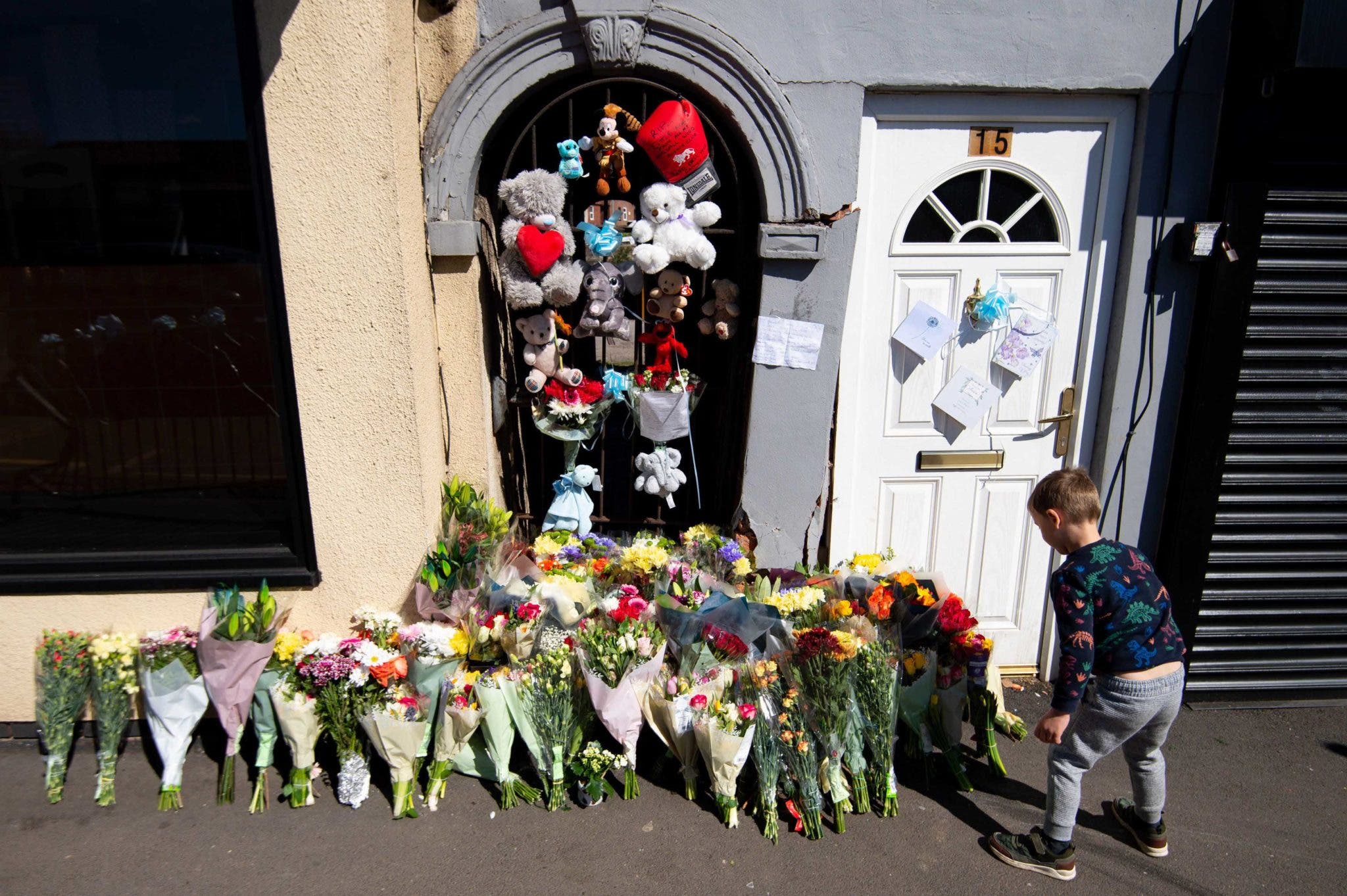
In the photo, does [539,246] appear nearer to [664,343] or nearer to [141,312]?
[664,343]

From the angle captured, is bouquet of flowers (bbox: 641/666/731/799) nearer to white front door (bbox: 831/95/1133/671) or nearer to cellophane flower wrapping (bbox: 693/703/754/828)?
cellophane flower wrapping (bbox: 693/703/754/828)

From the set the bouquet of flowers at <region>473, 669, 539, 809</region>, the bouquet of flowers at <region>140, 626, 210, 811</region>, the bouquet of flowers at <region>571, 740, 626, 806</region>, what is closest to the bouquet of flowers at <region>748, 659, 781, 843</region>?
the bouquet of flowers at <region>571, 740, 626, 806</region>

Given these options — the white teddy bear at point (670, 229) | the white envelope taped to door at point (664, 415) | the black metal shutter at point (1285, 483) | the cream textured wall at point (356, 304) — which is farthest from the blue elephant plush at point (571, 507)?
the black metal shutter at point (1285, 483)

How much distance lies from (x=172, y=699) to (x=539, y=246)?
2334 mm

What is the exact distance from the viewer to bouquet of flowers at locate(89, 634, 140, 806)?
10.7 feet

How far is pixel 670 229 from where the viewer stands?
3.65 m

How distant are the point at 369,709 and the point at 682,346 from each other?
6.65 ft

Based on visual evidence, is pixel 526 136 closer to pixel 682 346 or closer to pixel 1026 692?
pixel 682 346

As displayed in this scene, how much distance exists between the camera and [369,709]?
3.11m

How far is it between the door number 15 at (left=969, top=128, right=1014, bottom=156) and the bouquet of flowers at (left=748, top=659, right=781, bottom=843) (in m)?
2.42

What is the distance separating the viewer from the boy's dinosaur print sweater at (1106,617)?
2666mm

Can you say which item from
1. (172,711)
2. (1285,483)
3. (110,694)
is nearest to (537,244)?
(172,711)

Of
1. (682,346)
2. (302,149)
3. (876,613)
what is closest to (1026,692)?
(876,613)

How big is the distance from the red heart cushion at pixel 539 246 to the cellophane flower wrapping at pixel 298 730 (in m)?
1.99
